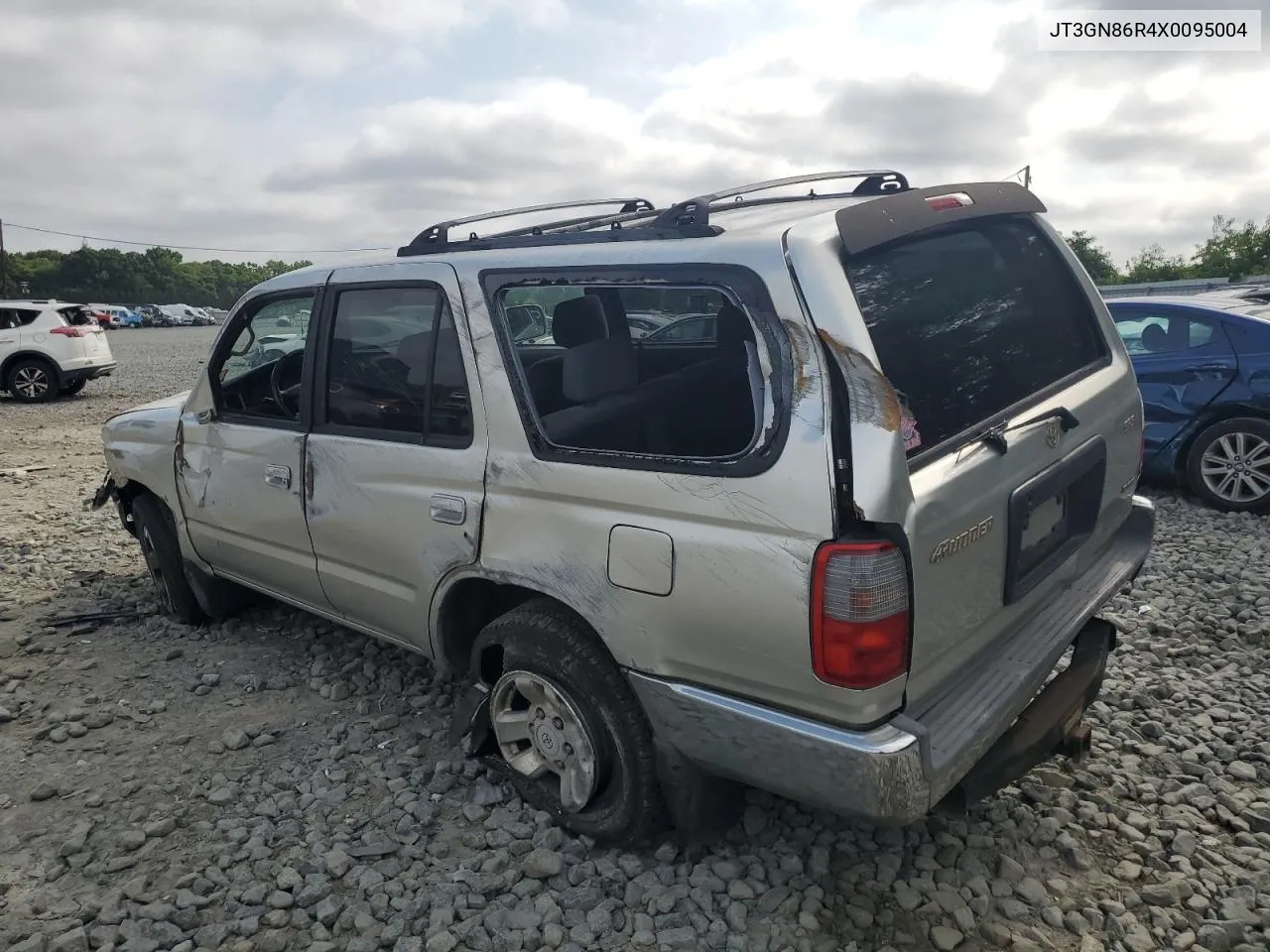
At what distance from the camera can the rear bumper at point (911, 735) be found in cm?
209

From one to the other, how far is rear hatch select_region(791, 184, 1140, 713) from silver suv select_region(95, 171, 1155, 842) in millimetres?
11

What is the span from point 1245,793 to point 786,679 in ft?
6.25

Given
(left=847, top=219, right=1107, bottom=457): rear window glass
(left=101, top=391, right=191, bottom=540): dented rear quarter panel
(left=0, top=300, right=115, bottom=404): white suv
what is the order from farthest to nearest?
(left=0, top=300, right=115, bottom=404): white suv, (left=101, top=391, right=191, bottom=540): dented rear quarter panel, (left=847, top=219, right=1107, bottom=457): rear window glass

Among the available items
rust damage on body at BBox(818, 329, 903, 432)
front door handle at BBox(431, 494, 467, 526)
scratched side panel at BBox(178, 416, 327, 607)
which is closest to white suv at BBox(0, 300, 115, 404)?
scratched side panel at BBox(178, 416, 327, 607)

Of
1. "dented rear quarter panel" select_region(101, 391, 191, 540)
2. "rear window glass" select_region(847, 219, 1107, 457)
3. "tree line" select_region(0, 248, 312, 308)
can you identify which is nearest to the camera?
"rear window glass" select_region(847, 219, 1107, 457)

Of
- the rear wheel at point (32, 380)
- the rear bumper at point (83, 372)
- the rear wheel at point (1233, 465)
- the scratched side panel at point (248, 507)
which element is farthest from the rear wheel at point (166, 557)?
the rear wheel at point (32, 380)

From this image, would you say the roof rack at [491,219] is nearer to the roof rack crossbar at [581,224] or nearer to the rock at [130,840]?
the roof rack crossbar at [581,224]

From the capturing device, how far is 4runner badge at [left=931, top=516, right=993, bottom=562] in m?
2.14

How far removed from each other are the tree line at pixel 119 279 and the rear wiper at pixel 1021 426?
7761 cm

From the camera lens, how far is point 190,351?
92.7ft

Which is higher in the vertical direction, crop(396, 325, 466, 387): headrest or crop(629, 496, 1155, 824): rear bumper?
crop(396, 325, 466, 387): headrest

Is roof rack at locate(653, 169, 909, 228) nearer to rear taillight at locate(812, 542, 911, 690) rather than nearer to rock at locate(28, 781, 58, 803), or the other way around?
rear taillight at locate(812, 542, 911, 690)

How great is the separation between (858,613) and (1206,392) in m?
5.43

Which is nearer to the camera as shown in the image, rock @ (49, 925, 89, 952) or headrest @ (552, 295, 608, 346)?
rock @ (49, 925, 89, 952)
